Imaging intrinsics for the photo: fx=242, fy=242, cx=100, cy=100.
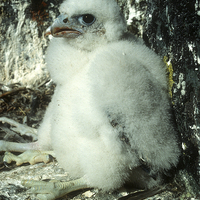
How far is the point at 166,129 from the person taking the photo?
1.34 meters

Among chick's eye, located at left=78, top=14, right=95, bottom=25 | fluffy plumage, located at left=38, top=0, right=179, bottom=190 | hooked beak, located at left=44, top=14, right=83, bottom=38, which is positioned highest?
chick's eye, located at left=78, top=14, right=95, bottom=25

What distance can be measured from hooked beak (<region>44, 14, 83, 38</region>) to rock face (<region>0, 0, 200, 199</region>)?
54 centimetres

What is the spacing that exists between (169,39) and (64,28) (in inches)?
28.0

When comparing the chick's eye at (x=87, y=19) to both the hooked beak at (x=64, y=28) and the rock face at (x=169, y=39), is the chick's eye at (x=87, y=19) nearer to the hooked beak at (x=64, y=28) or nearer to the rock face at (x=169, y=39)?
the hooked beak at (x=64, y=28)

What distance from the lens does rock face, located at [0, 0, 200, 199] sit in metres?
1.24

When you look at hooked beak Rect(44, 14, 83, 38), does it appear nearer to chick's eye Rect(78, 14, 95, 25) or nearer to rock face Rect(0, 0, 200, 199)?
chick's eye Rect(78, 14, 95, 25)

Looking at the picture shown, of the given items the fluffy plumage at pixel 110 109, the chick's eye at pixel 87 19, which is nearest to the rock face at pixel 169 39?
the fluffy plumage at pixel 110 109

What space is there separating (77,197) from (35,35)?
1.84m

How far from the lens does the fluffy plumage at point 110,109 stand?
1.27m

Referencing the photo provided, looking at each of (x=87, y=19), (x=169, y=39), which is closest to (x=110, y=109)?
(x=169, y=39)

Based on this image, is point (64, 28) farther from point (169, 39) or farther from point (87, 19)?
point (169, 39)

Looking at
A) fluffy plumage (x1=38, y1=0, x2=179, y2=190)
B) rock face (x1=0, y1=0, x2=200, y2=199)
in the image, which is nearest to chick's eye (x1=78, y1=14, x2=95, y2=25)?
fluffy plumage (x1=38, y1=0, x2=179, y2=190)

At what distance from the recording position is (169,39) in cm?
143

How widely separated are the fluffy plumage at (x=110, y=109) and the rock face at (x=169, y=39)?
0.27 feet
